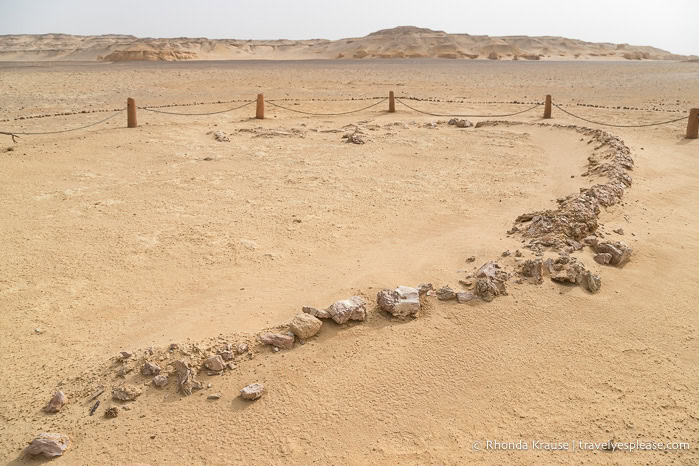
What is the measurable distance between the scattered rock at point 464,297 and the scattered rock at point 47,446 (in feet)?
10.1

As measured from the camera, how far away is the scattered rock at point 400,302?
4328 mm

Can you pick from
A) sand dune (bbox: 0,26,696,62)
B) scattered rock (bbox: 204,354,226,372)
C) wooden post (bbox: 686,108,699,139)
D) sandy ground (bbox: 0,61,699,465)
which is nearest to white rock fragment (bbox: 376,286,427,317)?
sandy ground (bbox: 0,61,699,465)

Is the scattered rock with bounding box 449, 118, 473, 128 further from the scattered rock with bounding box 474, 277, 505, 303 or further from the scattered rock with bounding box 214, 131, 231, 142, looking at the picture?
the scattered rock with bounding box 474, 277, 505, 303

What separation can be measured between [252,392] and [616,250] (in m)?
3.83

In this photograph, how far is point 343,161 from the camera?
9695 mm

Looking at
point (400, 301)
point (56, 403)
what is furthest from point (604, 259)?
point (56, 403)

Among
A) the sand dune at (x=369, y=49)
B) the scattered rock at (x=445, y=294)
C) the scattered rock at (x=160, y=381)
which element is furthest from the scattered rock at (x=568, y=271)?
the sand dune at (x=369, y=49)

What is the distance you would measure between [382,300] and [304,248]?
1.72 meters

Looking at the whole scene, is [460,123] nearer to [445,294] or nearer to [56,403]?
[445,294]

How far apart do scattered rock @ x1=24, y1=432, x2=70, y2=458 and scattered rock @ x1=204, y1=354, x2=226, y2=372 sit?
97cm

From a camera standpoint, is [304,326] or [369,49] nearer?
[304,326]

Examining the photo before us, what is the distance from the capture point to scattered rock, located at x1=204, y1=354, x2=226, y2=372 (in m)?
3.71

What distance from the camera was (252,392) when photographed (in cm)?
348

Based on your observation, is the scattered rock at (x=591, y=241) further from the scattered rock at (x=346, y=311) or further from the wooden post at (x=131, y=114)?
the wooden post at (x=131, y=114)
